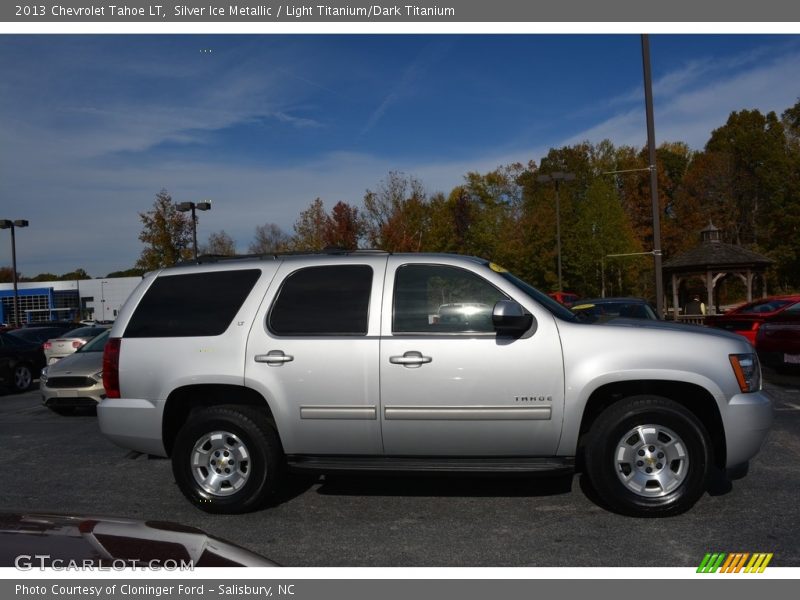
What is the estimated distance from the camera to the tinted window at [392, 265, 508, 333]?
5336 mm

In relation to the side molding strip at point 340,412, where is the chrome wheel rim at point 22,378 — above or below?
below

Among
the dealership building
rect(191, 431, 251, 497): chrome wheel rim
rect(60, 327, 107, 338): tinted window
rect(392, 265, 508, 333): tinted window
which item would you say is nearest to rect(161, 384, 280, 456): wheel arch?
rect(191, 431, 251, 497): chrome wheel rim

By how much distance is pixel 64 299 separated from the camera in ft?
277

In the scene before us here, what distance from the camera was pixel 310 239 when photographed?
38406 mm

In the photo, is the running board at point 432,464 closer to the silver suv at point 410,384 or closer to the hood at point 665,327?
the silver suv at point 410,384

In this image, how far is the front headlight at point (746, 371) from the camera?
16.8 feet

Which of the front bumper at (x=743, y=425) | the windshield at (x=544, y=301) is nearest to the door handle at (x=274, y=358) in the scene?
the windshield at (x=544, y=301)

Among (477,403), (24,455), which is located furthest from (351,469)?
Result: (24,455)

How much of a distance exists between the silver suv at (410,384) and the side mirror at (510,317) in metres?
0.02

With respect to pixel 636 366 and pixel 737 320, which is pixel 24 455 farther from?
pixel 737 320

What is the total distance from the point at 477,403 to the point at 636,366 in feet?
3.88

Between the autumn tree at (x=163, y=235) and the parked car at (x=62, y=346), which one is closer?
the parked car at (x=62, y=346)

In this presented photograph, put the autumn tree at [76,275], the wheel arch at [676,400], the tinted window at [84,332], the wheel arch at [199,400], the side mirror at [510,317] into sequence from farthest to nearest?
the autumn tree at [76,275] < the tinted window at [84,332] < the wheel arch at [199,400] < the wheel arch at [676,400] < the side mirror at [510,317]

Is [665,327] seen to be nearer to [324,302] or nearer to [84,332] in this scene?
[324,302]
